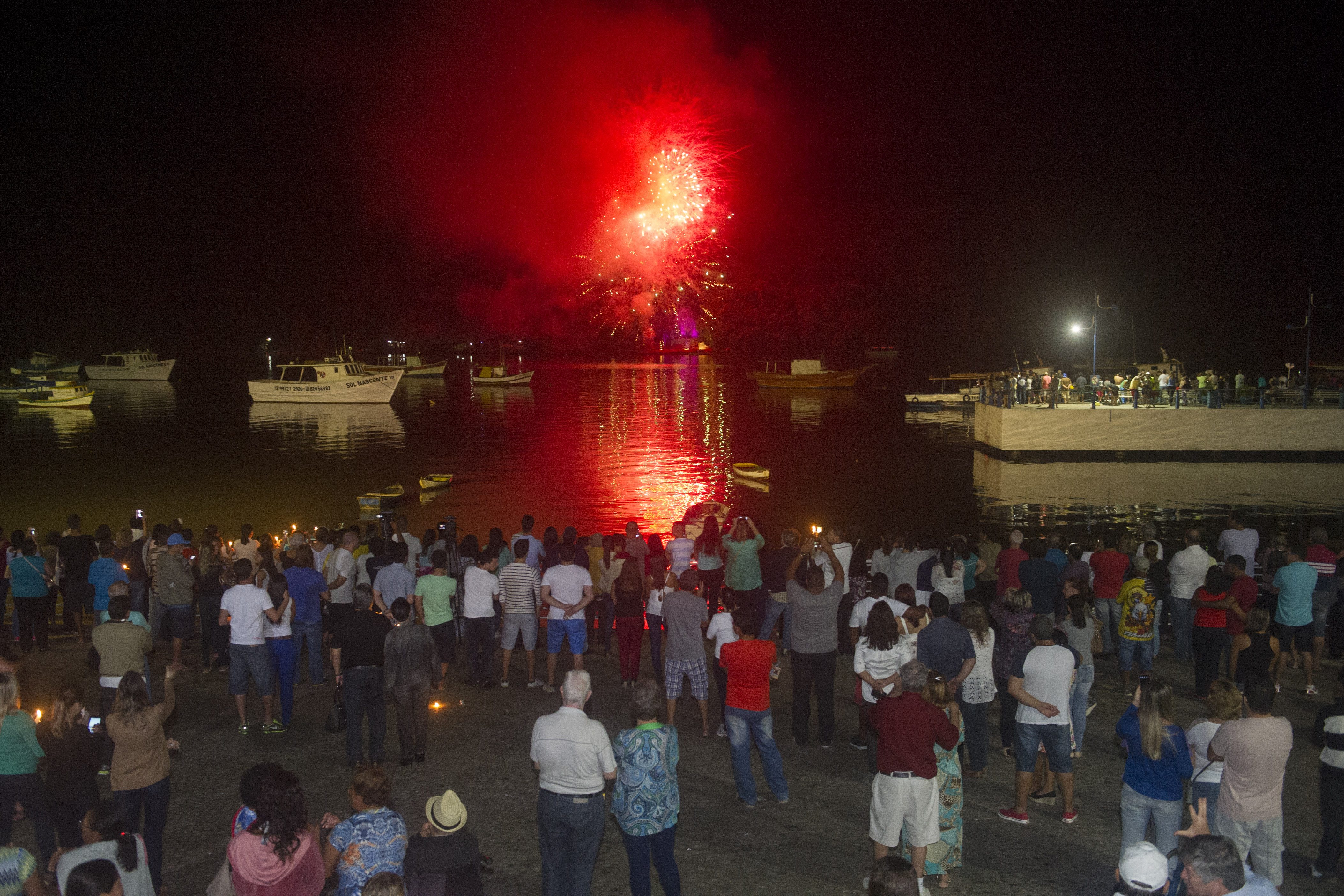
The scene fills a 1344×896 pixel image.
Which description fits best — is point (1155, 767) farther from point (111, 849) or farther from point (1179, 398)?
point (1179, 398)

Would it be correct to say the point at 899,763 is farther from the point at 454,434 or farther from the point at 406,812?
the point at 454,434

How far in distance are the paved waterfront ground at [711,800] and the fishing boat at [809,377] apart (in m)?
89.6

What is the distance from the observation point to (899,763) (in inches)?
228

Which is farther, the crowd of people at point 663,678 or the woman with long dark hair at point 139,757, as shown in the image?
the woman with long dark hair at point 139,757

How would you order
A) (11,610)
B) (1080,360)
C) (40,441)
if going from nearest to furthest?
(11,610)
(40,441)
(1080,360)

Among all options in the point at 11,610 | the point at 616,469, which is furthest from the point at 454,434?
the point at 11,610

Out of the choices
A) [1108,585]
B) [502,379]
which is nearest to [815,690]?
[1108,585]

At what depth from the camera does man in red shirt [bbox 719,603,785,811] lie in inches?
278

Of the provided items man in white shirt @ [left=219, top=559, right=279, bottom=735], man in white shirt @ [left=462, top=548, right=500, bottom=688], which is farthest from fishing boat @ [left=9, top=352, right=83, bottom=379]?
man in white shirt @ [left=219, top=559, right=279, bottom=735]

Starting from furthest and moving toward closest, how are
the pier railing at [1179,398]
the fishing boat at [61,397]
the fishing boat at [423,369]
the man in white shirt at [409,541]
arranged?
1. the fishing boat at [423,369]
2. the fishing boat at [61,397]
3. the pier railing at [1179,398]
4. the man in white shirt at [409,541]

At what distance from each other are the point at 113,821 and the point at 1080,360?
303 feet

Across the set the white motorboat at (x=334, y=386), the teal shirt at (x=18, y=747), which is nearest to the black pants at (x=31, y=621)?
the teal shirt at (x=18, y=747)

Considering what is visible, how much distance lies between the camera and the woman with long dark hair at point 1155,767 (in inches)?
223

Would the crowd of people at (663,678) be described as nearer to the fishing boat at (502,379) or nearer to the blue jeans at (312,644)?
the blue jeans at (312,644)
